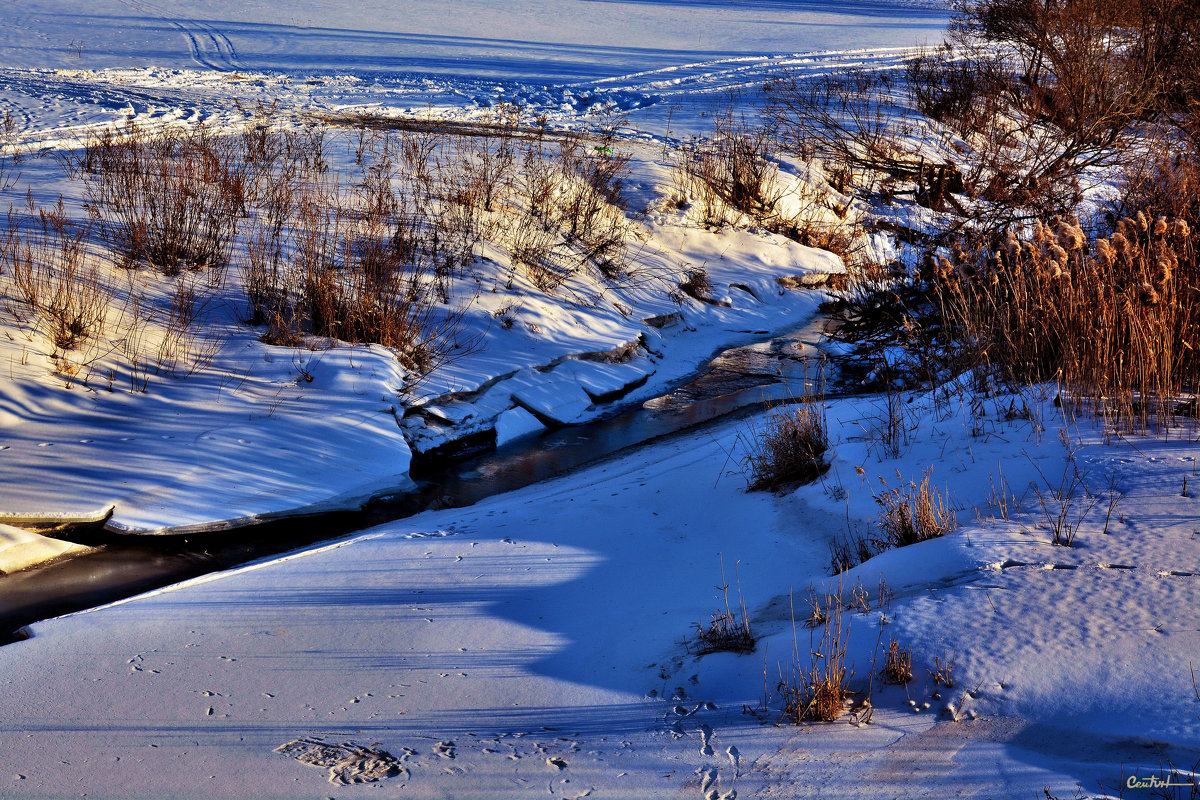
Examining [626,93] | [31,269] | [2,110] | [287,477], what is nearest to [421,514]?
[287,477]

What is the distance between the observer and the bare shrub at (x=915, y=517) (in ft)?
13.0

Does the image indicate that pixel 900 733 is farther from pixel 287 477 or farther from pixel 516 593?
pixel 287 477

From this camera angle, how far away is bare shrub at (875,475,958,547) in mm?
3951

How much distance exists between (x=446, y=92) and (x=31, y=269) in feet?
39.8

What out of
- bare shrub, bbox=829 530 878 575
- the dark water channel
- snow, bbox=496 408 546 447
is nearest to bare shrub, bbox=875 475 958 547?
bare shrub, bbox=829 530 878 575

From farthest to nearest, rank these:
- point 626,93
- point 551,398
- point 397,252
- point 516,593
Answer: point 626,93 < point 397,252 < point 551,398 < point 516,593

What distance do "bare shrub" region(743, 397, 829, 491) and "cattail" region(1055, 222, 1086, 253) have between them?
1751 mm

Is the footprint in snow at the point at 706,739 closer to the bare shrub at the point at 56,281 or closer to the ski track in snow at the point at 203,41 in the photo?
the bare shrub at the point at 56,281

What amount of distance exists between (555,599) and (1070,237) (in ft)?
12.6

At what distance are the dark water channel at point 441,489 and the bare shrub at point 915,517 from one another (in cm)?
213

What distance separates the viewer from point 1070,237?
5395 mm

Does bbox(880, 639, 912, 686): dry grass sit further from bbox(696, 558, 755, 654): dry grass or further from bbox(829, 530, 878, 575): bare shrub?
bbox(829, 530, 878, 575): bare shrub

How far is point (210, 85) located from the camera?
16.3m

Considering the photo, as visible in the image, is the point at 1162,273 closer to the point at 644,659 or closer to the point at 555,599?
the point at 644,659
